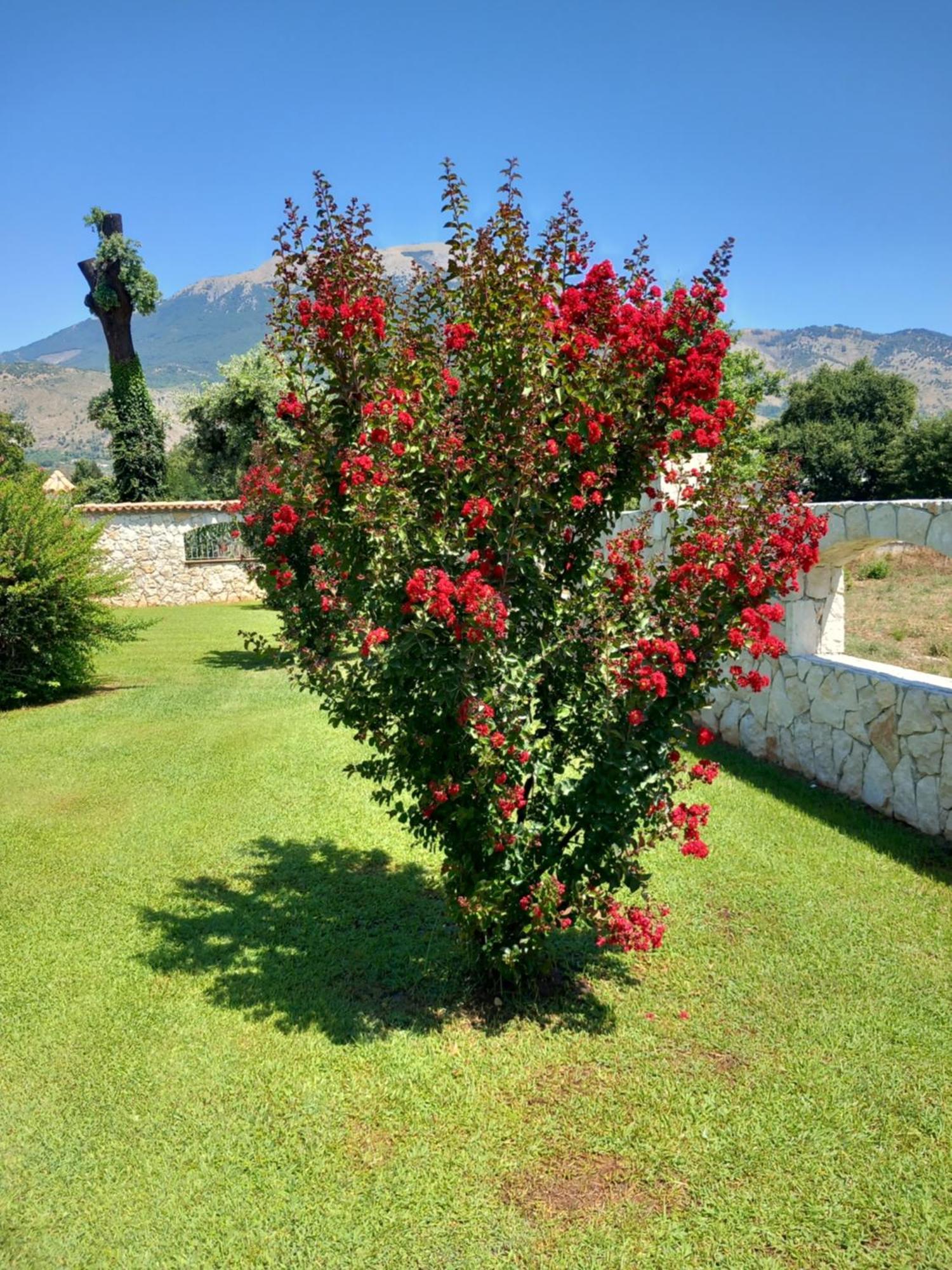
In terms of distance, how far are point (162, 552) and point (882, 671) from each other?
19891mm

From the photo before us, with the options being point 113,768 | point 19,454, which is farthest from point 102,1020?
point 19,454

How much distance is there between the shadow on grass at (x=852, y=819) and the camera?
5.69 m

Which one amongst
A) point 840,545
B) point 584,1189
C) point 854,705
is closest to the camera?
point 584,1189

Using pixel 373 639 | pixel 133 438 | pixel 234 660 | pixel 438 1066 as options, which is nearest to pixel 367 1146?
pixel 438 1066

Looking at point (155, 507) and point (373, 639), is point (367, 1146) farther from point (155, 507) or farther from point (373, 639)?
point (155, 507)

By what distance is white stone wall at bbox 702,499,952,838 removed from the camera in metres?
5.97

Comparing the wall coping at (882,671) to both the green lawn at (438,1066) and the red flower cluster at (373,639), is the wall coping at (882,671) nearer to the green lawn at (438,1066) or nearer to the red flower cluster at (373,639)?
the green lawn at (438,1066)

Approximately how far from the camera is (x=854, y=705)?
6785mm

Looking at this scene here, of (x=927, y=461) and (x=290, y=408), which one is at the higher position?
(x=927, y=461)

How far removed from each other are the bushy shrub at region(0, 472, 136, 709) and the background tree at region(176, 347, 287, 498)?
859cm

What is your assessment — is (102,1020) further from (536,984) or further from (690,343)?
(690,343)

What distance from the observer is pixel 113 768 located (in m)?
8.19

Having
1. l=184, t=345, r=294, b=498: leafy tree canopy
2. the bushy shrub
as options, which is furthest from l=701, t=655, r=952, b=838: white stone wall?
l=184, t=345, r=294, b=498: leafy tree canopy

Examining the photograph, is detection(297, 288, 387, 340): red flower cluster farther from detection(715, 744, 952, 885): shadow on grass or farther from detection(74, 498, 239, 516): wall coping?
detection(74, 498, 239, 516): wall coping
